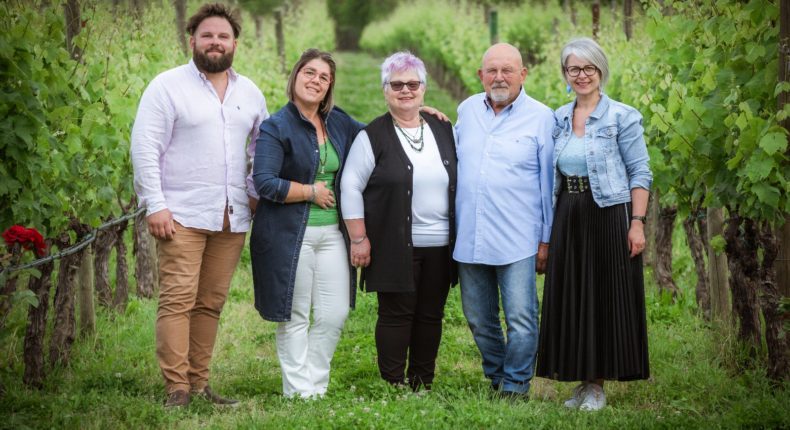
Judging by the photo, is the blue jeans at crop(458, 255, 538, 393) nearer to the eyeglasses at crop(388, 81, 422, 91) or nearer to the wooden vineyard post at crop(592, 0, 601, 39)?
the eyeglasses at crop(388, 81, 422, 91)

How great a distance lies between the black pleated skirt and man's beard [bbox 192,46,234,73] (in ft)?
6.31

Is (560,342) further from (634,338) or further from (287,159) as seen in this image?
(287,159)

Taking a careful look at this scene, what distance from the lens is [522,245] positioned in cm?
423

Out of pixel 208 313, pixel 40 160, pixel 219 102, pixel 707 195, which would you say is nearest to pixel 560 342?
pixel 707 195

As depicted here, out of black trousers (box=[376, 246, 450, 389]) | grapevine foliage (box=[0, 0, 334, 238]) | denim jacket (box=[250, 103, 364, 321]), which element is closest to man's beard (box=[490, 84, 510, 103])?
black trousers (box=[376, 246, 450, 389])

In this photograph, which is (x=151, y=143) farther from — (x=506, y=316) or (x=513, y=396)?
(x=513, y=396)

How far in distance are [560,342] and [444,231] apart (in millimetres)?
862

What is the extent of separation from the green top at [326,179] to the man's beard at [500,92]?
911 millimetres

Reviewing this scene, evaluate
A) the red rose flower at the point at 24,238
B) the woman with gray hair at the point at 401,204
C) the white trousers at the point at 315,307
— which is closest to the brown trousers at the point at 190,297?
the white trousers at the point at 315,307

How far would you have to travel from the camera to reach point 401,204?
13.7 feet

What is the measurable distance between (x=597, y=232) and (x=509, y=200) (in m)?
0.49

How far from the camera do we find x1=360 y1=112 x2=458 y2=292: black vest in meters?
4.17

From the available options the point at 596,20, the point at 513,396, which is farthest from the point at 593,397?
the point at 596,20

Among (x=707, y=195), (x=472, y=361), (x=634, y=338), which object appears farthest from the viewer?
(x=472, y=361)
